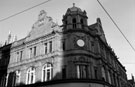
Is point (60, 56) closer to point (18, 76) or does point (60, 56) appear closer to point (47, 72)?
point (47, 72)

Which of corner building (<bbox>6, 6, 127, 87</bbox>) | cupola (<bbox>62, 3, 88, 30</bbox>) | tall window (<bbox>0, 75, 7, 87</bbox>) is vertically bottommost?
tall window (<bbox>0, 75, 7, 87</bbox>)

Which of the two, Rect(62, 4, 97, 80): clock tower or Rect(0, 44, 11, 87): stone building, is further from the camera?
Rect(0, 44, 11, 87): stone building

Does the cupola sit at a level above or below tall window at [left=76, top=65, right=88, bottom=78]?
above

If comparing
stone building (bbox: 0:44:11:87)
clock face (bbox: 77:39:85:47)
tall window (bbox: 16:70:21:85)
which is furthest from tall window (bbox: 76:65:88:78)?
stone building (bbox: 0:44:11:87)

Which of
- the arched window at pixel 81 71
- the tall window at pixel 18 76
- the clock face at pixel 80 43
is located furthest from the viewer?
the tall window at pixel 18 76

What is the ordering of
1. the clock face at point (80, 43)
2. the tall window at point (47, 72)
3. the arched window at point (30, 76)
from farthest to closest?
the arched window at point (30, 76) < the clock face at point (80, 43) < the tall window at point (47, 72)

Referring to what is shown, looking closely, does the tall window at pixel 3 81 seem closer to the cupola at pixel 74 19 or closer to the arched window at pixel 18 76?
the arched window at pixel 18 76

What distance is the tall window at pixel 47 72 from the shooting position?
2078 cm

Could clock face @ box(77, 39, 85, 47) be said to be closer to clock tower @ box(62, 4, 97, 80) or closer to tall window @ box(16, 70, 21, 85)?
clock tower @ box(62, 4, 97, 80)

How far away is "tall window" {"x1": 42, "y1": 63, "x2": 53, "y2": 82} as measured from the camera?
20783mm

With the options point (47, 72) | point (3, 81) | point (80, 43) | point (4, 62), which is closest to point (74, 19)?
point (80, 43)

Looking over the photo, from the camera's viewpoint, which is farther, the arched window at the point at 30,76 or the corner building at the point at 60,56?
the arched window at the point at 30,76

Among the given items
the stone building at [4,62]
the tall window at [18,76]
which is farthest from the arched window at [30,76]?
the stone building at [4,62]

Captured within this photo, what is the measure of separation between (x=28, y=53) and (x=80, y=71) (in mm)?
9766
